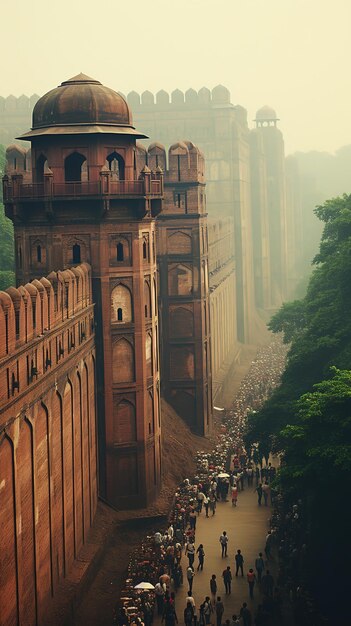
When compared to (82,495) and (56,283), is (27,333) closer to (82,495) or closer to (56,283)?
(56,283)

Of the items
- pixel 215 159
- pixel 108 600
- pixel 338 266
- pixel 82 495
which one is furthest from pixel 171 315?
pixel 215 159

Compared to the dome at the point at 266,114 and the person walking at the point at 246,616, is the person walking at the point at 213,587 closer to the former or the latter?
the person walking at the point at 246,616

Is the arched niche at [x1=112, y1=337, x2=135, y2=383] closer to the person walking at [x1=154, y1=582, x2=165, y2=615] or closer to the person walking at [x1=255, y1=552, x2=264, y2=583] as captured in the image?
the person walking at [x1=255, y1=552, x2=264, y2=583]

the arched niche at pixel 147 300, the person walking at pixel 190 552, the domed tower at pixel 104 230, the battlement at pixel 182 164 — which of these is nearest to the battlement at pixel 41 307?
the domed tower at pixel 104 230

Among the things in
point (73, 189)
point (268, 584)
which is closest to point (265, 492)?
point (268, 584)

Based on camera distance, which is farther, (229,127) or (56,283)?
(229,127)

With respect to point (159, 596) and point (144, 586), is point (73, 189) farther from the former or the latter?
point (159, 596)
